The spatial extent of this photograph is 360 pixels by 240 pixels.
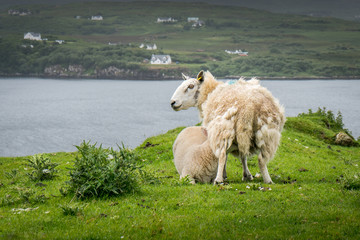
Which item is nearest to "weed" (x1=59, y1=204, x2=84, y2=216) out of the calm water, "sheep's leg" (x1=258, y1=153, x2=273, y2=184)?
"sheep's leg" (x1=258, y1=153, x2=273, y2=184)

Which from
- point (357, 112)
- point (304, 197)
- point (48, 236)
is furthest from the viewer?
point (357, 112)

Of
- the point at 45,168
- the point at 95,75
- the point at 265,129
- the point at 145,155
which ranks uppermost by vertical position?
the point at 265,129

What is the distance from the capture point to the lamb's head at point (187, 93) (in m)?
11.8

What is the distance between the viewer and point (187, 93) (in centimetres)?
1184

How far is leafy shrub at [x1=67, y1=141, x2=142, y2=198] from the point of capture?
839 centimetres

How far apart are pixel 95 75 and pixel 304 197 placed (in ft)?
652

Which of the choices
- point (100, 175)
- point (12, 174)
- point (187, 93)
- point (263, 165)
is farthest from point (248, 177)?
point (12, 174)

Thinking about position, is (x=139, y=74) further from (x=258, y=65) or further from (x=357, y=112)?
(x=357, y=112)

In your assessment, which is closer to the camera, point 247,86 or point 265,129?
point 265,129

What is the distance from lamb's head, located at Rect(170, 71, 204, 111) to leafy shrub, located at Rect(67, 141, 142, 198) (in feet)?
11.1

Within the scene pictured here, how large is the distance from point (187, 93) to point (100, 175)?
446cm

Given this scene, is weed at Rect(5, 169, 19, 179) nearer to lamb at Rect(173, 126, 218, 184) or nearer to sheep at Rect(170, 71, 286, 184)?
lamb at Rect(173, 126, 218, 184)

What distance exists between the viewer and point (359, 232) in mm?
6219

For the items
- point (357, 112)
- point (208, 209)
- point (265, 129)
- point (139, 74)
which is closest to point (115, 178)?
point (208, 209)
